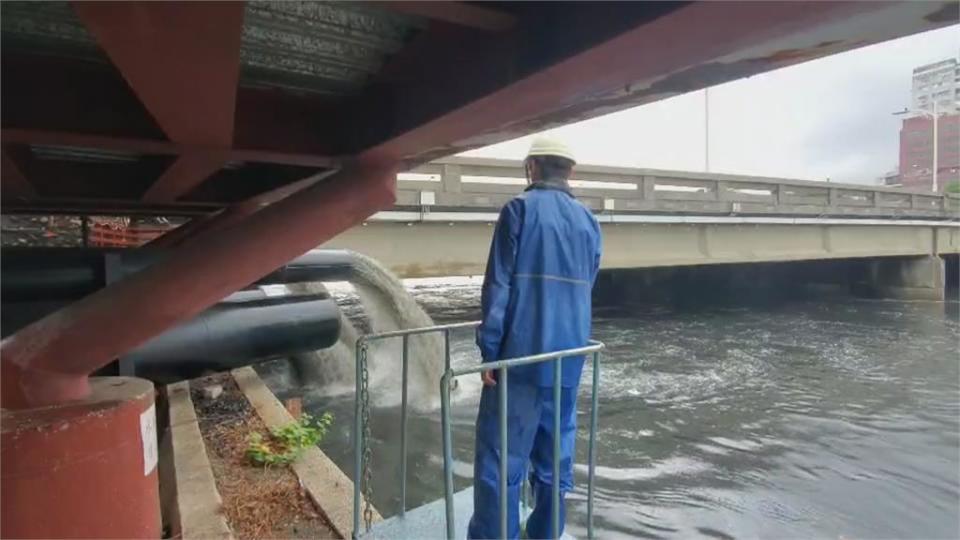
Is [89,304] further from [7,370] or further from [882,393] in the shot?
[882,393]

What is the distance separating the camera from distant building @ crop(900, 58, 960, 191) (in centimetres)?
4362

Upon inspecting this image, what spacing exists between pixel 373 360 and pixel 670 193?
909 cm

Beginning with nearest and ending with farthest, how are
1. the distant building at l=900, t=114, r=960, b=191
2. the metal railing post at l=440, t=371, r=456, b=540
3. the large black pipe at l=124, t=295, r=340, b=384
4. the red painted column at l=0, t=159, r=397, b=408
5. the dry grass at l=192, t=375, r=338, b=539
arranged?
1. the red painted column at l=0, t=159, r=397, b=408
2. the metal railing post at l=440, t=371, r=456, b=540
3. the dry grass at l=192, t=375, r=338, b=539
4. the large black pipe at l=124, t=295, r=340, b=384
5. the distant building at l=900, t=114, r=960, b=191

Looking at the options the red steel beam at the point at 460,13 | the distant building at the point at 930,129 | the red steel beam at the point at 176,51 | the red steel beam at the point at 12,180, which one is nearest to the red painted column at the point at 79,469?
the red steel beam at the point at 176,51

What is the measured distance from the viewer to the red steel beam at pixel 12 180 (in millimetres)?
2930

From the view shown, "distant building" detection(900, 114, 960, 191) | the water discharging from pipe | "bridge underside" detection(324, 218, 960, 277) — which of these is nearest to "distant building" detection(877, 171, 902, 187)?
"distant building" detection(900, 114, 960, 191)

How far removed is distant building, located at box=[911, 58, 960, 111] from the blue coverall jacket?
51137mm

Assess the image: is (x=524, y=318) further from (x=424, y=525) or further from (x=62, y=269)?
(x=62, y=269)

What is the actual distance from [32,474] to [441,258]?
10.0 meters

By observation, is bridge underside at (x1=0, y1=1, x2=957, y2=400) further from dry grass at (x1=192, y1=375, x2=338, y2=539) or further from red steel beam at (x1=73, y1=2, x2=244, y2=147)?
dry grass at (x1=192, y1=375, x2=338, y2=539)

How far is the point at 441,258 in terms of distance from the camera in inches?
475

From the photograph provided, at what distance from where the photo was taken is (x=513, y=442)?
2.76 m

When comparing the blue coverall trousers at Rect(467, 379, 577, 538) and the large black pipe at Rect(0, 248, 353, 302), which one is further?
the large black pipe at Rect(0, 248, 353, 302)

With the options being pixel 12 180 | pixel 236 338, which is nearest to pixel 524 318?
pixel 12 180
